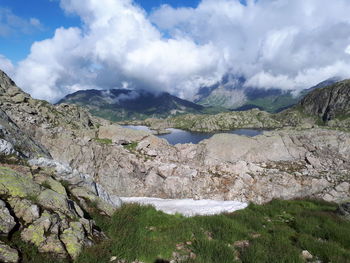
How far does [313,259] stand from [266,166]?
19061 millimetres

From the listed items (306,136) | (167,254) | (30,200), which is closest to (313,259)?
(167,254)

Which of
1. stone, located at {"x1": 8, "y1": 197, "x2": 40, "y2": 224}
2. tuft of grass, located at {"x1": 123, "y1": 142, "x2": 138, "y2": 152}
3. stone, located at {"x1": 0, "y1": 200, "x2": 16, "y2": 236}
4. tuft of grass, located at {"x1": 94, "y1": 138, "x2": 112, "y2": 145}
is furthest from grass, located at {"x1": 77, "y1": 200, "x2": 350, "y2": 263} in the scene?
tuft of grass, located at {"x1": 94, "y1": 138, "x2": 112, "y2": 145}

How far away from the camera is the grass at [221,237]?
6797 millimetres

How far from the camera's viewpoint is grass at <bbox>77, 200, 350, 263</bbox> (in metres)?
6.80

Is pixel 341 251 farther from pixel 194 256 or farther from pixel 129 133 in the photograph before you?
pixel 129 133

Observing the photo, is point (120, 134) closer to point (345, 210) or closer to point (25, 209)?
point (25, 209)

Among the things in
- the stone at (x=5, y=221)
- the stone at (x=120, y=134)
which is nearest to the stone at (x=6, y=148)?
the stone at (x=5, y=221)

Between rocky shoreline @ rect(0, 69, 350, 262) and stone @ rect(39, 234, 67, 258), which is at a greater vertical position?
rocky shoreline @ rect(0, 69, 350, 262)

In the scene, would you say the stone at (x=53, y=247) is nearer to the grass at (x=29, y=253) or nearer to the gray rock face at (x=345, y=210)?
the grass at (x=29, y=253)

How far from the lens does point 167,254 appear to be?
7012 millimetres

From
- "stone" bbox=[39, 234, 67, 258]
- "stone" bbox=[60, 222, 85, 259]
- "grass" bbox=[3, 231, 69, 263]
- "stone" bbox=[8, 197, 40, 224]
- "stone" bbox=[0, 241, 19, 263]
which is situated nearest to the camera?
"stone" bbox=[0, 241, 19, 263]

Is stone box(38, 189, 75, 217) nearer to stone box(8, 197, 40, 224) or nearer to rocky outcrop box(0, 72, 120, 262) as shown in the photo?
rocky outcrop box(0, 72, 120, 262)

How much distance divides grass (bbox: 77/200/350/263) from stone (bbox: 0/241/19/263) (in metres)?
1.43

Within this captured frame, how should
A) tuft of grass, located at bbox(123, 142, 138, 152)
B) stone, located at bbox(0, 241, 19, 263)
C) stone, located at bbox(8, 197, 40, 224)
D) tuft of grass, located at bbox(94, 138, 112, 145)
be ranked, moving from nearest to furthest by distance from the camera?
stone, located at bbox(0, 241, 19, 263) → stone, located at bbox(8, 197, 40, 224) → tuft of grass, located at bbox(123, 142, 138, 152) → tuft of grass, located at bbox(94, 138, 112, 145)
